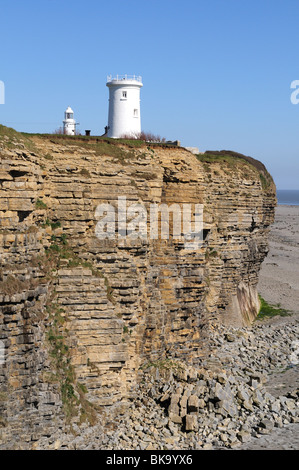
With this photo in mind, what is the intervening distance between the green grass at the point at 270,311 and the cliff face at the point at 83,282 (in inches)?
638

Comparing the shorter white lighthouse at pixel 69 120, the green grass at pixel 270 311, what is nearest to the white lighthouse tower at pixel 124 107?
the shorter white lighthouse at pixel 69 120

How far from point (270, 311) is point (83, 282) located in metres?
27.2

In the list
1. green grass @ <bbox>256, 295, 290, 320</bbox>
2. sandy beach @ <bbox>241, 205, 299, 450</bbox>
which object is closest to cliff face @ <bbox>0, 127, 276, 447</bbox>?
sandy beach @ <bbox>241, 205, 299, 450</bbox>

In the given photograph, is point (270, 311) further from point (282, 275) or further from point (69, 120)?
point (69, 120)

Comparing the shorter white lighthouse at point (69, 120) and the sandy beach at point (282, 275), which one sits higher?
the shorter white lighthouse at point (69, 120)

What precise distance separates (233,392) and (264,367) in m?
7.83

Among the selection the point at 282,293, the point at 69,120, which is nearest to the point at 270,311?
the point at 282,293

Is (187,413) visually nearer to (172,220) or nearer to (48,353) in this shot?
(48,353)

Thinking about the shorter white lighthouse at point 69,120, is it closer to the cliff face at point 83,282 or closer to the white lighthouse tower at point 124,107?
the white lighthouse tower at point 124,107

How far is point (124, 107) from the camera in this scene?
52844mm

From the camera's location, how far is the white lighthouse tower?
5259 centimetres

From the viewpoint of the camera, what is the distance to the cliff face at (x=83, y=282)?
23.7m

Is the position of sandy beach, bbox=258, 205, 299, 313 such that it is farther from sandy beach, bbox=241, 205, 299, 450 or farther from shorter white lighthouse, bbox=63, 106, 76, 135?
shorter white lighthouse, bbox=63, 106, 76, 135
